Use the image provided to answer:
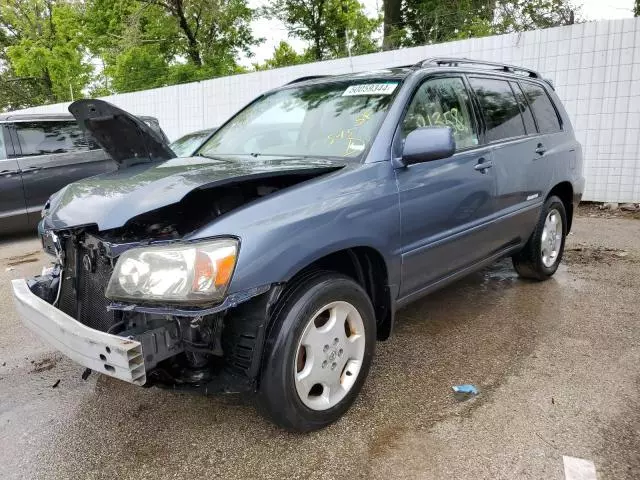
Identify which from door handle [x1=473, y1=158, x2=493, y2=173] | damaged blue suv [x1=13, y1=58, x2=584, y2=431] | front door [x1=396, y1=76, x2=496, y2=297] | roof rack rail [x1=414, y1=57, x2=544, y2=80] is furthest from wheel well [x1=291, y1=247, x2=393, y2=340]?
roof rack rail [x1=414, y1=57, x2=544, y2=80]

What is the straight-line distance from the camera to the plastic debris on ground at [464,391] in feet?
9.26

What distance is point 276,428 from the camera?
2.57 metres

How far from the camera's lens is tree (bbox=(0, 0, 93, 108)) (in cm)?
2684

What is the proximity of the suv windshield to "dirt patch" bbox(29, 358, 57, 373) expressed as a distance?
5.61 feet

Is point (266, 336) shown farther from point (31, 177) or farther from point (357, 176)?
point (31, 177)

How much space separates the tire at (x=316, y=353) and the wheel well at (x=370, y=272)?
0.61 ft

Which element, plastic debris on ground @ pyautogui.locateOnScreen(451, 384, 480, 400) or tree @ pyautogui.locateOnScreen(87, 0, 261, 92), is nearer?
plastic debris on ground @ pyautogui.locateOnScreen(451, 384, 480, 400)

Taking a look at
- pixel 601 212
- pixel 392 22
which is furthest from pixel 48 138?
pixel 392 22

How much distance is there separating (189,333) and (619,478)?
1.87 meters

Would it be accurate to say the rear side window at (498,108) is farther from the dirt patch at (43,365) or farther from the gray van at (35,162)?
the gray van at (35,162)

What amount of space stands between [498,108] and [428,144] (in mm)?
1512

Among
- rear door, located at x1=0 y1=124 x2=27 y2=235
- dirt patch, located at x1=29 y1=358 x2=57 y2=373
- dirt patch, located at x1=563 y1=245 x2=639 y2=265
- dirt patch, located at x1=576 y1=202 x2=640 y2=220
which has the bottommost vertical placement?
dirt patch, located at x1=576 y1=202 x2=640 y2=220

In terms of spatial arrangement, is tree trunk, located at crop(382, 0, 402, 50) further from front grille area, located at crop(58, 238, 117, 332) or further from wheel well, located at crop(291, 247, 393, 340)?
front grille area, located at crop(58, 238, 117, 332)

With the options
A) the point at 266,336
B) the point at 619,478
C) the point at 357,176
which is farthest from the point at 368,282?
the point at 619,478
